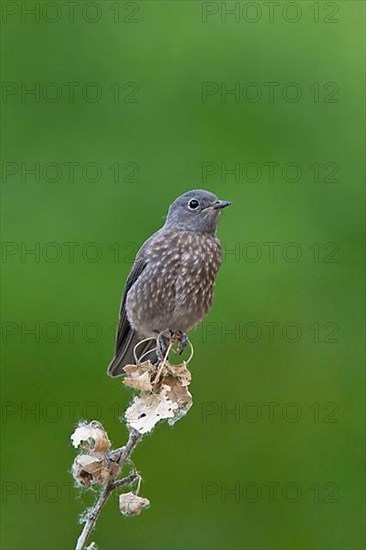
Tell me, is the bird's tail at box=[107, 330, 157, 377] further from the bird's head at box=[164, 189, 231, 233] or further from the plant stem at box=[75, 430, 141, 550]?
the plant stem at box=[75, 430, 141, 550]

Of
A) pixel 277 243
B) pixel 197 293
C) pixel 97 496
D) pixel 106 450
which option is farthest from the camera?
pixel 277 243

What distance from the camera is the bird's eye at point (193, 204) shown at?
484cm

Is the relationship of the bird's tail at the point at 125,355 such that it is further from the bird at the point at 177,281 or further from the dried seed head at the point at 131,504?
the dried seed head at the point at 131,504

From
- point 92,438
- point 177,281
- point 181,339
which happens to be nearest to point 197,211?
point 177,281

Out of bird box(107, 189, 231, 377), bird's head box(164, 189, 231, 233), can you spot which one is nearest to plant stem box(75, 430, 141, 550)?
bird box(107, 189, 231, 377)

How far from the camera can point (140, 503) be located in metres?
2.46

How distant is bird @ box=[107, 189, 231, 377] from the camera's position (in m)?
4.87

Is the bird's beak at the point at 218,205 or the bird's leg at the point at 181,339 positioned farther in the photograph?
the bird's beak at the point at 218,205

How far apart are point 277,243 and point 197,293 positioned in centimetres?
230

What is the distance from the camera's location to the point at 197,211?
4.90 meters

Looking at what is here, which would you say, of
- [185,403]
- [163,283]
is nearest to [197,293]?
[163,283]

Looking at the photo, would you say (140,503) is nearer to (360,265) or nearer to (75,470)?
(75,470)

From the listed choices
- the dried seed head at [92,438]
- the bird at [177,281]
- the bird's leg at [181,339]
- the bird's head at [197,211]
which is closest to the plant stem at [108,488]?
the dried seed head at [92,438]

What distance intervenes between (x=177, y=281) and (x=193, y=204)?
1.39 feet
